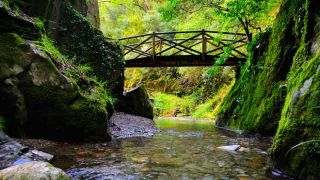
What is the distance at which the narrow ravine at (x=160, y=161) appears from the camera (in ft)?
14.2

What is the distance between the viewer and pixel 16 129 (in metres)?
6.08

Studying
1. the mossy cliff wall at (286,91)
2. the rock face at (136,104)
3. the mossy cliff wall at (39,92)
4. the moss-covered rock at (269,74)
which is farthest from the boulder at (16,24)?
the rock face at (136,104)

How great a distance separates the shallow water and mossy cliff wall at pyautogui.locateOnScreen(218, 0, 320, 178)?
566mm

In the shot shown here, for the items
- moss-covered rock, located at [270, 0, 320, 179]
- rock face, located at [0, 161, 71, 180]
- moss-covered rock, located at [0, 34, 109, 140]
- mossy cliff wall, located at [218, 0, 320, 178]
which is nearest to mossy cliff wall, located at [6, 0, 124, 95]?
moss-covered rock, located at [0, 34, 109, 140]

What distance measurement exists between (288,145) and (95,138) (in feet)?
13.0

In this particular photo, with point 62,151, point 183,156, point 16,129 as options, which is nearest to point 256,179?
point 183,156

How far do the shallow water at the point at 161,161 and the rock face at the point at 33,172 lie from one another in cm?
86

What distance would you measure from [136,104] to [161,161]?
7967mm

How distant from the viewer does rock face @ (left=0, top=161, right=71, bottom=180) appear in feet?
10.1

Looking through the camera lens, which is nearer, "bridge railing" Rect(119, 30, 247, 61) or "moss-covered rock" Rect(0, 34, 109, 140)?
"moss-covered rock" Rect(0, 34, 109, 140)

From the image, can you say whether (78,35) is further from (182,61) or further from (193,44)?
(193,44)

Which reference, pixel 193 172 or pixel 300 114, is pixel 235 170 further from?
pixel 300 114

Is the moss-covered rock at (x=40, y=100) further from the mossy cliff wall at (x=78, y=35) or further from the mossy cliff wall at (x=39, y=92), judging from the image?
the mossy cliff wall at (x=78, y=35)

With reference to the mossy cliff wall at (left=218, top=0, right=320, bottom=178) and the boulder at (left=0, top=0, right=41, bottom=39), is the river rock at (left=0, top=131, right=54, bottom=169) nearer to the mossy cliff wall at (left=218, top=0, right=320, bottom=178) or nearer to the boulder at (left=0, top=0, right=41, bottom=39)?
the boulder at (left=0, top=0, right=41, bottom=39)
